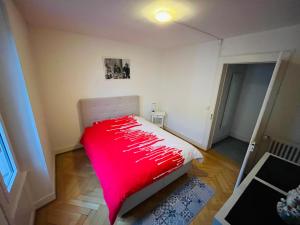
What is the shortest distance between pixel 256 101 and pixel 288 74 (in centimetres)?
179

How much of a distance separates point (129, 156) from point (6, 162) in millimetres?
1282

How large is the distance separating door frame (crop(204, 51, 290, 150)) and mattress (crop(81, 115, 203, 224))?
1.01 meters

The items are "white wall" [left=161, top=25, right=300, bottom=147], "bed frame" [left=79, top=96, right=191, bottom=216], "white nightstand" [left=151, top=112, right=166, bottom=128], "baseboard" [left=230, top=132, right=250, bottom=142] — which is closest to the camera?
"white wall" [left=161, top=25, right=300, bottom=147]

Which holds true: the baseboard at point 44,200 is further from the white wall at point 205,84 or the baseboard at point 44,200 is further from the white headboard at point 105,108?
the white wall at point 205,84

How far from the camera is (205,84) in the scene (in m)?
2.82

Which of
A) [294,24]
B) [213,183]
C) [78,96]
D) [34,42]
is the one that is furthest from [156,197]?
[34,42]

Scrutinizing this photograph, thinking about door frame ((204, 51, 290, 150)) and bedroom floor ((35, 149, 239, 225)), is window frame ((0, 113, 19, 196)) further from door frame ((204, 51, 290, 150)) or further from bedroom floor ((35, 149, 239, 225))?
door frame ((204, 51, 290, 150))

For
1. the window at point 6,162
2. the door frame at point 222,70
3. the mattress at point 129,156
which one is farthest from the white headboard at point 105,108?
the door frame at point 222,70

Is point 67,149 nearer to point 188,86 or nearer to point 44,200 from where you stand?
point 44,200

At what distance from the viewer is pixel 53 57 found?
2.35 meters

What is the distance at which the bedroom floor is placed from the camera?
1.58 m

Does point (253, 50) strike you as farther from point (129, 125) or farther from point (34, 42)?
point (34, 42)

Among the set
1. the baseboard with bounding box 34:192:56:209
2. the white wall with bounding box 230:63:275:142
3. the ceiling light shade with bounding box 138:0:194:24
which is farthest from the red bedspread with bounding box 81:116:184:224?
the white wall with bounding box 230:63:275:142

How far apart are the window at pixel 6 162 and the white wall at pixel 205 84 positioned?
10.3ft
